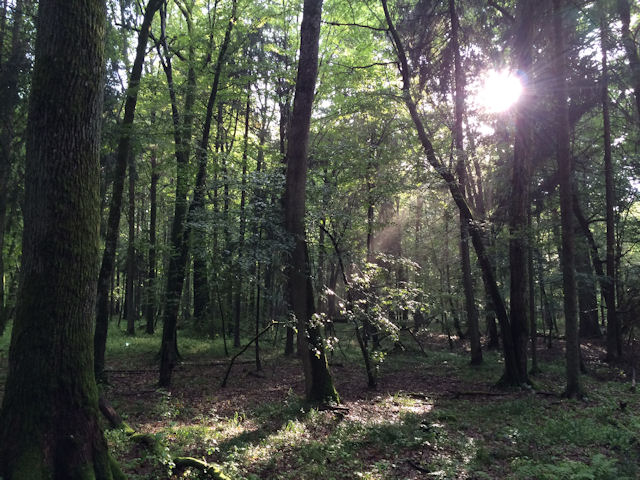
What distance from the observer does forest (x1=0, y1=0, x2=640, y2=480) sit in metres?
3.57

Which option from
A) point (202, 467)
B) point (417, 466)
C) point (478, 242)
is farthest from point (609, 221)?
point (202, 467)

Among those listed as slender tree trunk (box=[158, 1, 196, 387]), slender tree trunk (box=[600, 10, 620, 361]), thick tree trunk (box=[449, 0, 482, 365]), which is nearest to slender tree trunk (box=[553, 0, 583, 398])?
thick tree trunk (box=[449, 0, 482, 365])

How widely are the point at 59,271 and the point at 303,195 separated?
535 cm

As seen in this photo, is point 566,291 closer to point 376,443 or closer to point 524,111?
point 524,111

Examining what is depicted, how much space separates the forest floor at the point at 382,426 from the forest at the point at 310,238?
0.06 meters

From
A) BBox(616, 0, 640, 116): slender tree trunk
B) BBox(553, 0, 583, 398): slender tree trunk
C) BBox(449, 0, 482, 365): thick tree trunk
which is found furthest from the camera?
BBox(616, 0, 640, 116): slender tree trunk

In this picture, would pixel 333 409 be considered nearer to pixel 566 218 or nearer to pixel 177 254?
pixel 177 254

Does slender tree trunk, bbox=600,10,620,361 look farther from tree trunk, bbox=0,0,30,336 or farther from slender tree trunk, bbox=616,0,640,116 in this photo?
tree trunk, bbox=0,0,30,336

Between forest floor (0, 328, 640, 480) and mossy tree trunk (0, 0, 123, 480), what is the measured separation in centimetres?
129

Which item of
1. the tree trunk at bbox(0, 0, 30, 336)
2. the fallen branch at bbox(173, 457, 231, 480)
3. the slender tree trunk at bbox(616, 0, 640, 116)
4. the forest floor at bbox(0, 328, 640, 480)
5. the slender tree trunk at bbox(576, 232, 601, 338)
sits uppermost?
the slender tree trunk at bbox(616, 0, 640, 116)

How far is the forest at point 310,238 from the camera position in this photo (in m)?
3.57

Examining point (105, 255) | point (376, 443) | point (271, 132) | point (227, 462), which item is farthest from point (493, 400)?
point (271, 132)

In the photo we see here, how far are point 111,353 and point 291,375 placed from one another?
747 centimetres

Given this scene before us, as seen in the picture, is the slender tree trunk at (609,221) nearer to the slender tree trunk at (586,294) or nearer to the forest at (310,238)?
the forest at (310,238)
